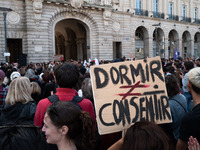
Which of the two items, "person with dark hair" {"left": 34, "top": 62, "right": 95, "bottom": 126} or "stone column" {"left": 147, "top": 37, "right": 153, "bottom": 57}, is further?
"stone column" {"left": 147, "top": 37, "right": 153, "bottom": 57}

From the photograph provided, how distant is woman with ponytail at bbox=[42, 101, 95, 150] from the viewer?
5.84ft

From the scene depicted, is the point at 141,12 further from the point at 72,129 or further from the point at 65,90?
the point at 72,129

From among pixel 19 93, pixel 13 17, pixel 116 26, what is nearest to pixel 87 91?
pixel 19 93

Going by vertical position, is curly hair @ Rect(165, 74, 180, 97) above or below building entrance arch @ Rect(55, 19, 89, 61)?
below

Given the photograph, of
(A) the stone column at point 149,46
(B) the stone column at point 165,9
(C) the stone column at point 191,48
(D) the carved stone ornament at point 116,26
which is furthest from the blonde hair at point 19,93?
(C) the stone column at point 191,48

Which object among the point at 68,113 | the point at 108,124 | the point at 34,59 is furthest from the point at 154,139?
the point at 34,59

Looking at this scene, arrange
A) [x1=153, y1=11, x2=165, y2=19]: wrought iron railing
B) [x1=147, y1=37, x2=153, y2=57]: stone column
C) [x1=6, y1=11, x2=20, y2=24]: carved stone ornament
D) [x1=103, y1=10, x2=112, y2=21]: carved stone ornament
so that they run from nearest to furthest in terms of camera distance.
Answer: [x1=6, y1=11, x2=20, y2=24]: carved stone ornament < [x1=103, y1=10, x2=112, y2=21]: carved stone ornament < [x1=147, y1=37, x2=153, y2=57]: stone column < [x1=153, y1=11, x2=165, y2=19]: wrought iron railing

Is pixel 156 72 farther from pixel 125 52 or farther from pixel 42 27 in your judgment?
pixel 125 52

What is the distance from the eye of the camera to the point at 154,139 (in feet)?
4.88

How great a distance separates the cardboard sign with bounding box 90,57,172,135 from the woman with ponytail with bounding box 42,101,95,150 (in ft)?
0.62

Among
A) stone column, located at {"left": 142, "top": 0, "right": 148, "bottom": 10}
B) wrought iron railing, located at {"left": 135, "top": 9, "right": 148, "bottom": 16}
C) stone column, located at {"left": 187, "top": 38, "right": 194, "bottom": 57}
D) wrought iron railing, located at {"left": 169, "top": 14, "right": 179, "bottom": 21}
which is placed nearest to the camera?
wrought iron railing, located at {"left": 135, "top": 9, "right": 148, "bottom": 16}

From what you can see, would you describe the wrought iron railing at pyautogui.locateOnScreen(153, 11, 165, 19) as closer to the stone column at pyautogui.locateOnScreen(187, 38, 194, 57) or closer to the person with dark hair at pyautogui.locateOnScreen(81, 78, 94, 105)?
the stone column at pyautogui.locateOnScreen(187, 38, 194, 57)

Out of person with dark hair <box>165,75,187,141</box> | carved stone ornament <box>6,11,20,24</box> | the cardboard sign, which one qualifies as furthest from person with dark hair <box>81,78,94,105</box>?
carved stone ornament <box>6,11,20,24</box>

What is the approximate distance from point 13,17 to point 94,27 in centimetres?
857
